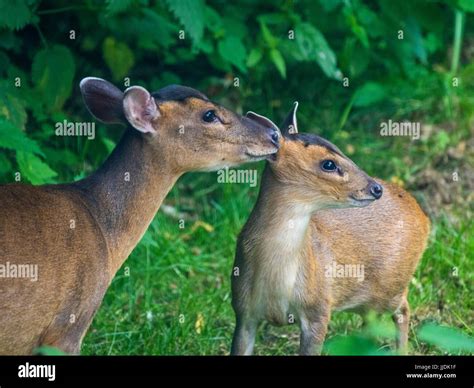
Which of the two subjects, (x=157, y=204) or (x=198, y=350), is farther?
(x=198, y=350)

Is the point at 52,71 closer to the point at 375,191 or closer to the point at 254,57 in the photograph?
the point at 254,57

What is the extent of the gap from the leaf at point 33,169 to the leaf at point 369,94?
3058 millimetres

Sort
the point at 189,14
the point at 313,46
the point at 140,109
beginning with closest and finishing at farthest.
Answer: the point at 140,109 < the point at 189,14 < the point at 313,46

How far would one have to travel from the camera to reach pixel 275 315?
6.25m

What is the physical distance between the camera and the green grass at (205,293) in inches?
274

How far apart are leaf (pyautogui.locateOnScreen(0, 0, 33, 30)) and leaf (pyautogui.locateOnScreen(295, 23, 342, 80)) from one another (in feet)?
6.86

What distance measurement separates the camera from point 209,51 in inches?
334

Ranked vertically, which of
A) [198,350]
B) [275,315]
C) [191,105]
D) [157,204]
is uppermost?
[191,105]

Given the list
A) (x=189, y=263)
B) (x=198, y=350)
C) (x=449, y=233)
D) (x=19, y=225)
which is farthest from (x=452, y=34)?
(x=19, y=225)

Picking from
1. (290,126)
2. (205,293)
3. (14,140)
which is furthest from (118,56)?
(290,126)

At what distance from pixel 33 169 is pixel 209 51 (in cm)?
195

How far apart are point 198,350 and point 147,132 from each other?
4.46 ft

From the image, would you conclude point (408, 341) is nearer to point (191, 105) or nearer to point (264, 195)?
point (264, 195)
